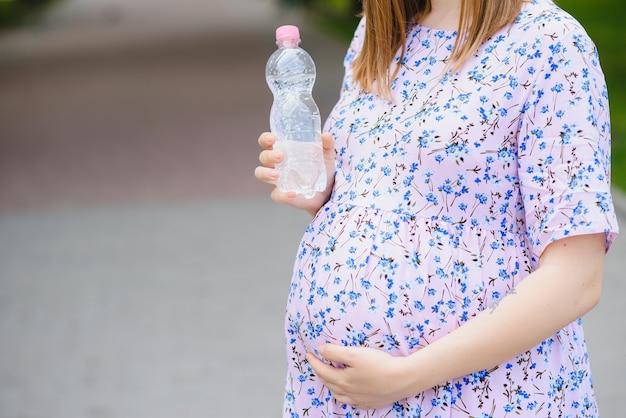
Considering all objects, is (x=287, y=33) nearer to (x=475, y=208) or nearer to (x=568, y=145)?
(x=475, y=208)

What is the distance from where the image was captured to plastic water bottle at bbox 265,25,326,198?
85.9 inches

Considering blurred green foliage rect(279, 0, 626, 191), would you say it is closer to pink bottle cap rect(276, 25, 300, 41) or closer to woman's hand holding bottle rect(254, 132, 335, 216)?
pink bottle cap rect(276, 25, 300, 41)

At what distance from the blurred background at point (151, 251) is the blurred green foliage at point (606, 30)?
0.08 meters

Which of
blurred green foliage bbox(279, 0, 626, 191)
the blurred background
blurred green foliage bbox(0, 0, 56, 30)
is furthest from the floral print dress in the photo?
blurred green foliage bbox(0, 0, 56, 30)

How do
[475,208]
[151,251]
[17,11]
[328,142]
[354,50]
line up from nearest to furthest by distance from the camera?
[475,208] → [328,142] → [354,50] → [151,251] → [17,11]

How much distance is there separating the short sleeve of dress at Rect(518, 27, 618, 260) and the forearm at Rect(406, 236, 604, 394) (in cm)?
5

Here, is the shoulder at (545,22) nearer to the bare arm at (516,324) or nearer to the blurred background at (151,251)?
the bare arm at (516,324)

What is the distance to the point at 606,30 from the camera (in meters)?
18.1

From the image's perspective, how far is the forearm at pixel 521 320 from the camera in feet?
A: 5.60

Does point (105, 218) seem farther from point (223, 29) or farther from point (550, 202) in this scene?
point (223, 29)

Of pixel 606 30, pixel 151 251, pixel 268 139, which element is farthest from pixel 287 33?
pixel 606 30

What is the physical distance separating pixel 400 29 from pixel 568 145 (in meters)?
0.66

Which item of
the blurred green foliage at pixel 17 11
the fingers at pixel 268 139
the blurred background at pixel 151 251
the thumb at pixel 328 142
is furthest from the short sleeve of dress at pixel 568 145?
the blurred green foliage at pixel 17 11

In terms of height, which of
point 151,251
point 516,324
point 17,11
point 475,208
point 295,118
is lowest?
point 516,324
